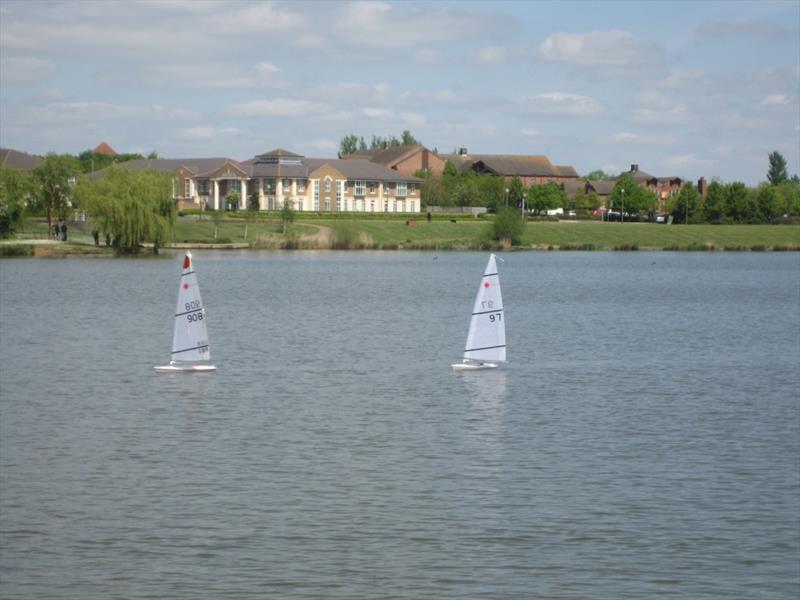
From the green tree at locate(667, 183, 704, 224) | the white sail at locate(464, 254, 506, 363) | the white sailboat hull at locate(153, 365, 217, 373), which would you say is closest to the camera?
the white sail at locate(464, 254, 506, 363)

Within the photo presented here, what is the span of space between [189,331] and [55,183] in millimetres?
87314

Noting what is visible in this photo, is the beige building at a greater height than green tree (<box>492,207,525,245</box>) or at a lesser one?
greater

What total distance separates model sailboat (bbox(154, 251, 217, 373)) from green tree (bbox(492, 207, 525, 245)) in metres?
101

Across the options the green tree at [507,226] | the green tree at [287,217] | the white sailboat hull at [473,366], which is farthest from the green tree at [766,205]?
the white sailboat hull at [473,366]

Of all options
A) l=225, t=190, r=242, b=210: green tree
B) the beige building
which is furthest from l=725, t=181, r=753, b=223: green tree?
l=225, t=190, r=242, b=210: green tree

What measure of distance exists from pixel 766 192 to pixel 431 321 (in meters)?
144

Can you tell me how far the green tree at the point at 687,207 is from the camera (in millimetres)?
190250

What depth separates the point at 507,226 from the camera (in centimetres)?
14038

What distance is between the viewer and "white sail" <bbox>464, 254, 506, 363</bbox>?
38.0m

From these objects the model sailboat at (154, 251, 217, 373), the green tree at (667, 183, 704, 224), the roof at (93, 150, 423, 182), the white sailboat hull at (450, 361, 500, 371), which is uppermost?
the roof at (93, 150, 423, 182)

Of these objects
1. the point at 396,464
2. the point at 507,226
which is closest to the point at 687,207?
the point at 507,226

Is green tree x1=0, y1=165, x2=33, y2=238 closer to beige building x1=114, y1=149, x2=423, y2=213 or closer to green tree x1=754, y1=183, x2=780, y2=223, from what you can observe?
beige building x1=114, y1=149, x2=423, y2=213

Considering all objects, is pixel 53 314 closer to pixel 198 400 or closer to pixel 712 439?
pixel 198 400

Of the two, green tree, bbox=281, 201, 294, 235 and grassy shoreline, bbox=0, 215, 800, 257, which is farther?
green tree, bbox=281, 201, 294, 235
